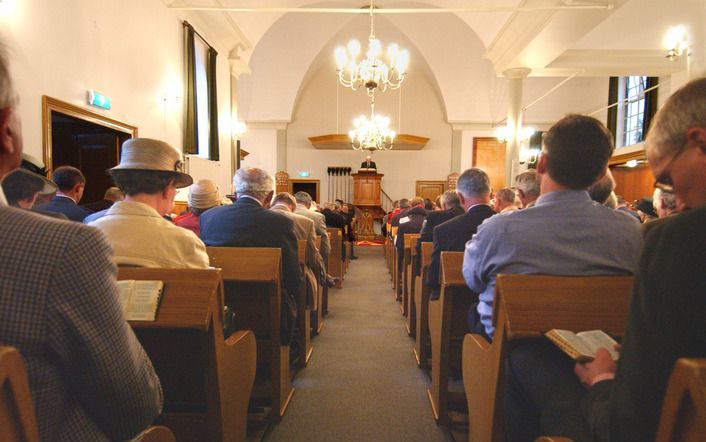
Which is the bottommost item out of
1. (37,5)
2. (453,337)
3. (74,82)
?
(453,337)

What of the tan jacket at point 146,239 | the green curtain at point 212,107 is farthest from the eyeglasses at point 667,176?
the green curtain at point 212,107

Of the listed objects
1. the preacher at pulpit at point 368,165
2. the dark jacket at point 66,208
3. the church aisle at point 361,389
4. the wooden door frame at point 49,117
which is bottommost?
the church aisle at point 361,389

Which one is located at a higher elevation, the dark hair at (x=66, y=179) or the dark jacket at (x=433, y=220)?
the dark hair at (x=66, y=179)

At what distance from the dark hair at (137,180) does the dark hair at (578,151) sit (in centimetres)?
159

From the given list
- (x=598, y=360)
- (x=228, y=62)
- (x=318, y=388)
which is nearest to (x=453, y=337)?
(x=318, y=388)

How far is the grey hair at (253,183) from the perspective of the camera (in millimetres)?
2631

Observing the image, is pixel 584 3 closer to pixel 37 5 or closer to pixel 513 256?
pixel 513 256

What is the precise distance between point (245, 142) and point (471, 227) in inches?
499

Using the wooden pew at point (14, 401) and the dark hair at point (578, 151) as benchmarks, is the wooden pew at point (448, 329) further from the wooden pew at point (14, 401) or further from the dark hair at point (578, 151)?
the wooden pew at point (14, 401)

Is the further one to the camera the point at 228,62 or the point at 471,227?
the point at 228,62

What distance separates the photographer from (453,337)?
2.49 m

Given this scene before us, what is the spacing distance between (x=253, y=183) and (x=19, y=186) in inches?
45.6

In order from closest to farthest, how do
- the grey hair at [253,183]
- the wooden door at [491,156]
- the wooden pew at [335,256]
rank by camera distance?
the grey hair at [253,183]
the wooden pew at [335,256]
the wooden door at [491,156]

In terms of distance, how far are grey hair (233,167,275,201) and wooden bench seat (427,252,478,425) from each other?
1180mm
